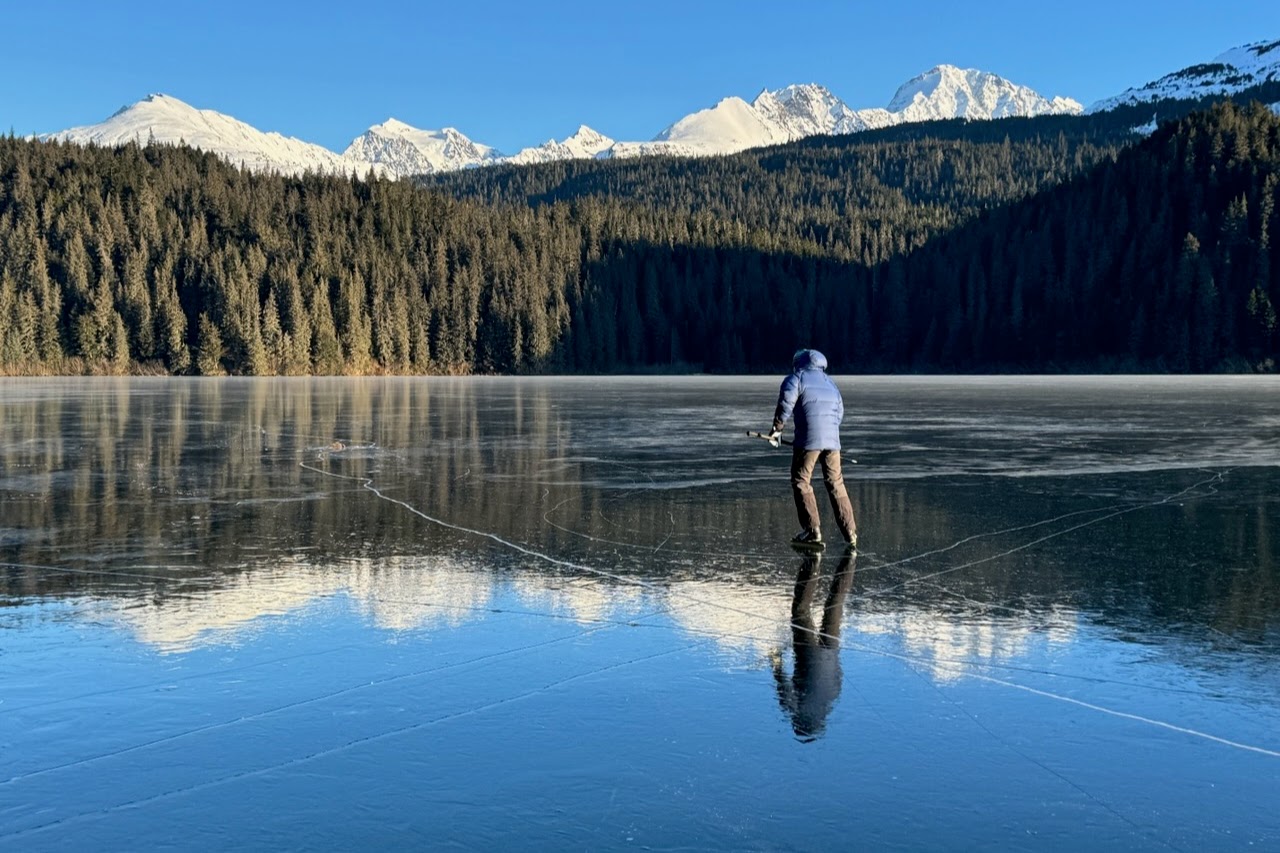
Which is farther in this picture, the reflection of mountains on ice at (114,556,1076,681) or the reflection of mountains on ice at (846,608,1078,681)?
the reflection of mountains on ice at (114,556,1076,681)

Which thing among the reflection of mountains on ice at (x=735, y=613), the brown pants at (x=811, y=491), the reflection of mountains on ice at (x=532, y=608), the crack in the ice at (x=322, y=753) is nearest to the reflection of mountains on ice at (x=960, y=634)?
the reflection of mountains on ice at (x=532, y=608)

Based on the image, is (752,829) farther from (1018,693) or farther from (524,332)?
(524,332)

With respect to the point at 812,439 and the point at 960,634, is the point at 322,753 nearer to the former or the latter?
the point at 960,634

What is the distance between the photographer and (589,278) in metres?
168

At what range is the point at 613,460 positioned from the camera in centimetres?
2216

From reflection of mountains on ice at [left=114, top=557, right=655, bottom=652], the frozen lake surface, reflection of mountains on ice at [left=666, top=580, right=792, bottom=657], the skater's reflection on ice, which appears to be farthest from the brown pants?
reflection of mountains on ice at [left=114, top=557, right=655, bottom=652]

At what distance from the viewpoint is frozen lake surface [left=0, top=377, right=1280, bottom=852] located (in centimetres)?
543

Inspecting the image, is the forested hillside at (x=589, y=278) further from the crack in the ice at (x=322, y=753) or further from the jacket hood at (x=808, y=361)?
the crack in the ice at (x=322, y=753)

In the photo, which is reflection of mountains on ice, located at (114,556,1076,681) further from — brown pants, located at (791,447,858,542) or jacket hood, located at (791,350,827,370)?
jacket hood, located at (791,350,827,370)

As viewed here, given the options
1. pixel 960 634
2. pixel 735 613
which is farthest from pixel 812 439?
pixel 960 634

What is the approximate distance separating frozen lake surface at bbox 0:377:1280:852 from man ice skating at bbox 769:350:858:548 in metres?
0.44

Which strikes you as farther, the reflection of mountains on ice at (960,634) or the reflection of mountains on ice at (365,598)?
the reflection of mountains on ice at (365,598)

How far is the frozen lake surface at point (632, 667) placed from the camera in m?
5.43

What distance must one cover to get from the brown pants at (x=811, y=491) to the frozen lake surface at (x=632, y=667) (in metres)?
0.42
